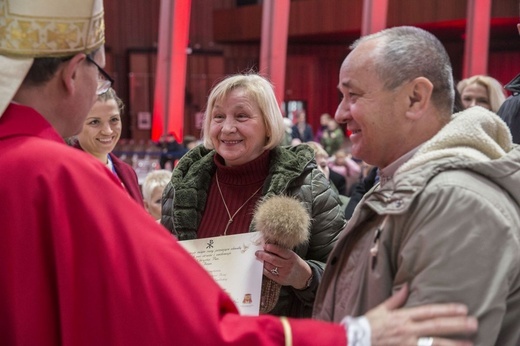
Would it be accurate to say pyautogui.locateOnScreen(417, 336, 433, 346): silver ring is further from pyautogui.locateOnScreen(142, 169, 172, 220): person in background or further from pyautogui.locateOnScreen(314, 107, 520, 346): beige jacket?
pyautogui.locateOnScreen(142, 169, 172, 220): person in background

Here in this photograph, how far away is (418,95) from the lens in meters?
1.73

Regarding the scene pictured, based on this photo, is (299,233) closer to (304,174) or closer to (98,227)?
(304,174)

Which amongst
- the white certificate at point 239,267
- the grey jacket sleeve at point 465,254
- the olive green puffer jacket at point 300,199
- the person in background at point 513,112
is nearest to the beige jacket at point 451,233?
the grey jacket sleeve at point 465,254

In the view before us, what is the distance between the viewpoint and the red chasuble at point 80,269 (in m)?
1.40

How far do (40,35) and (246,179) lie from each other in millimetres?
1360

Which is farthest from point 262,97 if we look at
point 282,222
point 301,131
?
point 301,131

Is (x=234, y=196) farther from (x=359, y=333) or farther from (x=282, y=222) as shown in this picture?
(x=359, y=333)

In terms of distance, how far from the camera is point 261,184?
2768mm

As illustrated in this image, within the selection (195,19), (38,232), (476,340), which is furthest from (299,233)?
(195,19)

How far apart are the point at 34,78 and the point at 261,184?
4.42 feet

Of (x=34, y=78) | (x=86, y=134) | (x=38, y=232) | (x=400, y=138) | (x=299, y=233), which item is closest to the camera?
(x=38, y=232)

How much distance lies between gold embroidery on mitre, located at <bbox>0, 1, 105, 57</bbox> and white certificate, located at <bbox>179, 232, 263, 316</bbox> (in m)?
1.03

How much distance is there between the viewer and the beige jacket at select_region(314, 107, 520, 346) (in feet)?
4.88

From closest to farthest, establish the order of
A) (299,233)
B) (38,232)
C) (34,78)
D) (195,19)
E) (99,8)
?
(38,232), (34,78), (99,8), (299,233), (195,19)
